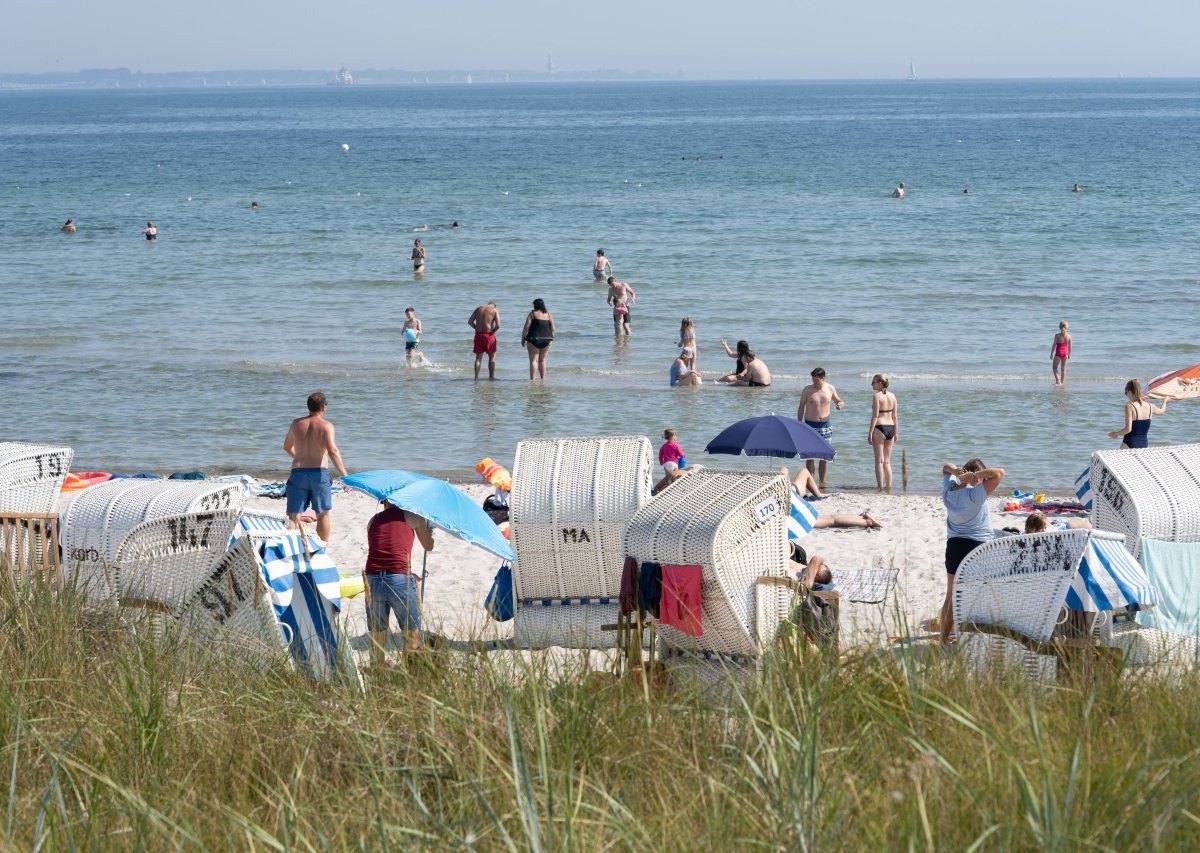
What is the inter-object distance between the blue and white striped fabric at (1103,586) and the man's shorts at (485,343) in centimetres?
1443

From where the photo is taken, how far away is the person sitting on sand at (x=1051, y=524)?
27.6 ft

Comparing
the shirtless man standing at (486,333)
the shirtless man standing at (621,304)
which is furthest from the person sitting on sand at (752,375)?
the shirtless man standing at (621,304)

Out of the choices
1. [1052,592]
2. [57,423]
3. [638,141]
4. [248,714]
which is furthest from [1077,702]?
[638,141]

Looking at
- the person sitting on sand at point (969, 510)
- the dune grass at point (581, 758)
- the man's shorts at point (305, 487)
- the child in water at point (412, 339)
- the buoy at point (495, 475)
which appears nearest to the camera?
the dune grass at point (581, 758)

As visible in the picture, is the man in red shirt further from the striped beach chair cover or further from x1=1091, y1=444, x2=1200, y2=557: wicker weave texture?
x1=1091, y1=444, x2=1200, y2=557: wicker weave texture

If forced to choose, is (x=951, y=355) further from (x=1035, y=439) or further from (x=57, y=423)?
(x=57, y=423)

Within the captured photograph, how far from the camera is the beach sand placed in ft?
29.4

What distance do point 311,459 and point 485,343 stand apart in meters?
9.36

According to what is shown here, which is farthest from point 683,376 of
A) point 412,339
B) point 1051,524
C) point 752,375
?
point 1051,524

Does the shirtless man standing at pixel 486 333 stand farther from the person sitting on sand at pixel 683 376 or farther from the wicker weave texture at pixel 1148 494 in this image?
the wicker weave texture at pixel 1148 494

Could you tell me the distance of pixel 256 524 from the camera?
7.37 metres

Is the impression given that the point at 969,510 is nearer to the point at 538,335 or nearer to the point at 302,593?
the point at 302,593

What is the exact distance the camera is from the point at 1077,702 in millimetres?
4207

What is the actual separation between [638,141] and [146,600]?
8590cm
